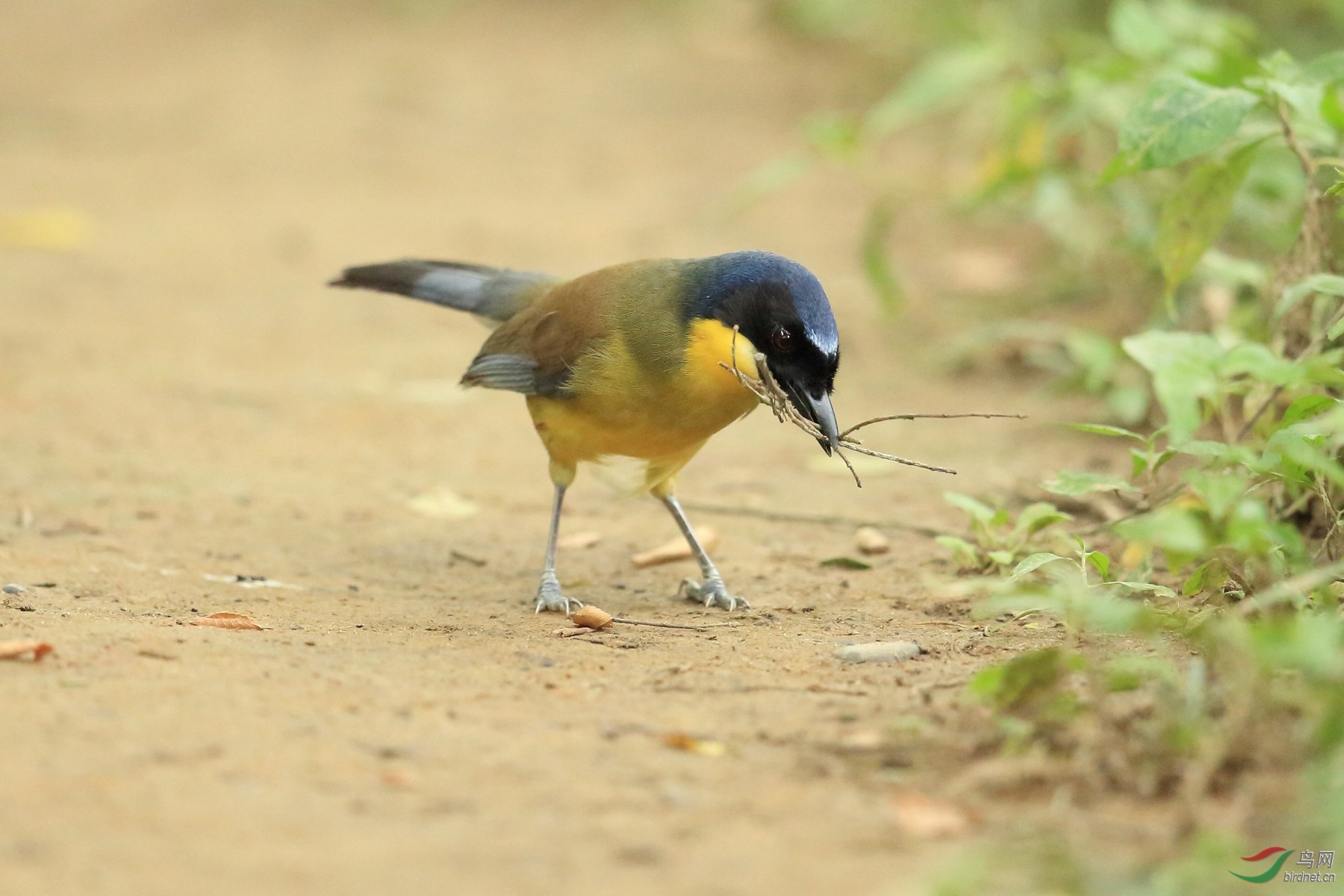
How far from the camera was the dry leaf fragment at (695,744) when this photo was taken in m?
2.76

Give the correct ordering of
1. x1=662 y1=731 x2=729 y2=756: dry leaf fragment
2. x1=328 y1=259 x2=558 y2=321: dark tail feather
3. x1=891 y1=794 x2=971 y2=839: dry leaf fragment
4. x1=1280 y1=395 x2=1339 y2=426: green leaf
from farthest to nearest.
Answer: x1=328 y1=259 x2=558 y2=321: dark tail feather < x1=1280 y1=395 x2=1339 y2=426: green leaf < x1=662 y1=731 x2=729 y2=756: dry leaf fragment < x1=891 y1=794 x2=971 y2=839: dry leaf fragment

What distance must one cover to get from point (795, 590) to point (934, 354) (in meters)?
3.08

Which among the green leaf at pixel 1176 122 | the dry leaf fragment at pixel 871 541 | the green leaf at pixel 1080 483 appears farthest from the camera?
the dry leaf fragment at pixel 871 541

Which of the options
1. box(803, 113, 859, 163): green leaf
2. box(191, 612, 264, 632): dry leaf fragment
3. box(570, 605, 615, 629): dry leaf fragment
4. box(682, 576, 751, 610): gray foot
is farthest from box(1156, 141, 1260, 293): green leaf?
box(191, 612, 264, 632): dry leaf fragment

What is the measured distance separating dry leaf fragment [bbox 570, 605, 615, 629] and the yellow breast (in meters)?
0.65

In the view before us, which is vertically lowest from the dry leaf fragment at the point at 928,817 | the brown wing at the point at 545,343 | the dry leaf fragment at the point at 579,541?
the dry leaf fragment at the point at 579,541

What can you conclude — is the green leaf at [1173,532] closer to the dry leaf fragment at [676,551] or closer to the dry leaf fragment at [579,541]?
the dry leaf fragment at [676,551]

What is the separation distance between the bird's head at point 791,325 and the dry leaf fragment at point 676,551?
101 centimetres

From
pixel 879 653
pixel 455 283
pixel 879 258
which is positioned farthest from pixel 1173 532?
pixel 879 258

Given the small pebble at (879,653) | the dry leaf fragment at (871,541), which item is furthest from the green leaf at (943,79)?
the small pebble at (879,653)

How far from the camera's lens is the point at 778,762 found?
2701 mm

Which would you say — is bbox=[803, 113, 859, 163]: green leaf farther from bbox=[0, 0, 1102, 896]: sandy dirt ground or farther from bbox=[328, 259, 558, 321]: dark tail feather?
bbox=[328, 259, 558, 321]: dark tail feather

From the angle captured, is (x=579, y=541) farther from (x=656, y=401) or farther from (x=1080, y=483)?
→ (x=1080, y=483)

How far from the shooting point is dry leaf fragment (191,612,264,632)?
11.9ft
